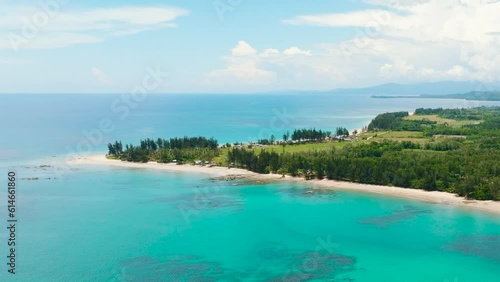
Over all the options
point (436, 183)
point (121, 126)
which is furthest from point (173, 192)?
point (121, 126)

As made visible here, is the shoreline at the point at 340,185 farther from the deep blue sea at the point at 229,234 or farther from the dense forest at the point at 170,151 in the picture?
the deep blue sea at the point at 229,234

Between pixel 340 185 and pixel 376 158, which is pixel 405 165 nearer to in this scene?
pixel 376 158

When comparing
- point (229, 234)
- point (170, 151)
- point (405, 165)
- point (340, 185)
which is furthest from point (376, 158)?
point (170, 151)

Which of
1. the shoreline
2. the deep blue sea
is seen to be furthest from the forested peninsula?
the deep blue sea

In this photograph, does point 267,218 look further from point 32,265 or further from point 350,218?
point 32,265

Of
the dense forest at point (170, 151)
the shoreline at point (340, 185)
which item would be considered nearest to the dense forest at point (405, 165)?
the shoreline at point (340, 185)

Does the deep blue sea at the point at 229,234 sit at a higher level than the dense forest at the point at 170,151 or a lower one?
lower

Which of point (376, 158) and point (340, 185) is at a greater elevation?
point (376, 158)
